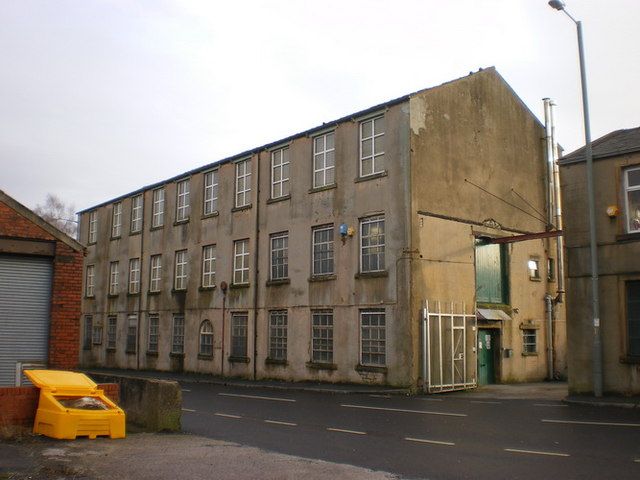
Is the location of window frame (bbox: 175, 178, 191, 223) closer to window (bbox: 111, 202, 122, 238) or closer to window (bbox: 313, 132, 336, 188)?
window (bbox: 111, 202, 122, 238)

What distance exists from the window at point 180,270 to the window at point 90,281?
924 cm

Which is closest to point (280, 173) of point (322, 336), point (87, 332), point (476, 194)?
point (322, 336)

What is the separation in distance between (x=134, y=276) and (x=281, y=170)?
13089 millimetres

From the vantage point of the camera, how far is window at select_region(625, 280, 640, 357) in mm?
17672

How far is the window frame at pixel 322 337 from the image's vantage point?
964 inches

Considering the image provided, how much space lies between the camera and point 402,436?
475 inches

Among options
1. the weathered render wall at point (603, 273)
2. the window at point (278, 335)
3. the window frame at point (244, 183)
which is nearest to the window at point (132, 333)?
the window frame at point (244, 183)

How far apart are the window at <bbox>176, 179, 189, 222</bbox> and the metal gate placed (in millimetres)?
15563

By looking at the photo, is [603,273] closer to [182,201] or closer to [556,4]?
[556,4]

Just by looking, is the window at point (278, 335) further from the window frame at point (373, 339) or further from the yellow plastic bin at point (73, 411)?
the yellow plastic bin at point (73, 411)

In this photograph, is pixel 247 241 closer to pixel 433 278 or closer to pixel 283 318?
pixel 283 318

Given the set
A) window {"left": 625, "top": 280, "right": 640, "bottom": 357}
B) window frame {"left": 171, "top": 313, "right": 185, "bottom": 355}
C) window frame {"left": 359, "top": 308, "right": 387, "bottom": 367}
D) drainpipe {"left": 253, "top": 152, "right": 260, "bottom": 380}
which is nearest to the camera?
window {"left": 625, "top": 280, "right": 640, "bottom": 357}

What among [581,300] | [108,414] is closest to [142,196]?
[581,300]

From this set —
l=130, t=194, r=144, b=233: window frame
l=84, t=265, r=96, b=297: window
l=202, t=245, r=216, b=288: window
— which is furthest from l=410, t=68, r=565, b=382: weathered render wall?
l=84, t=265, r=96, b=297: window
